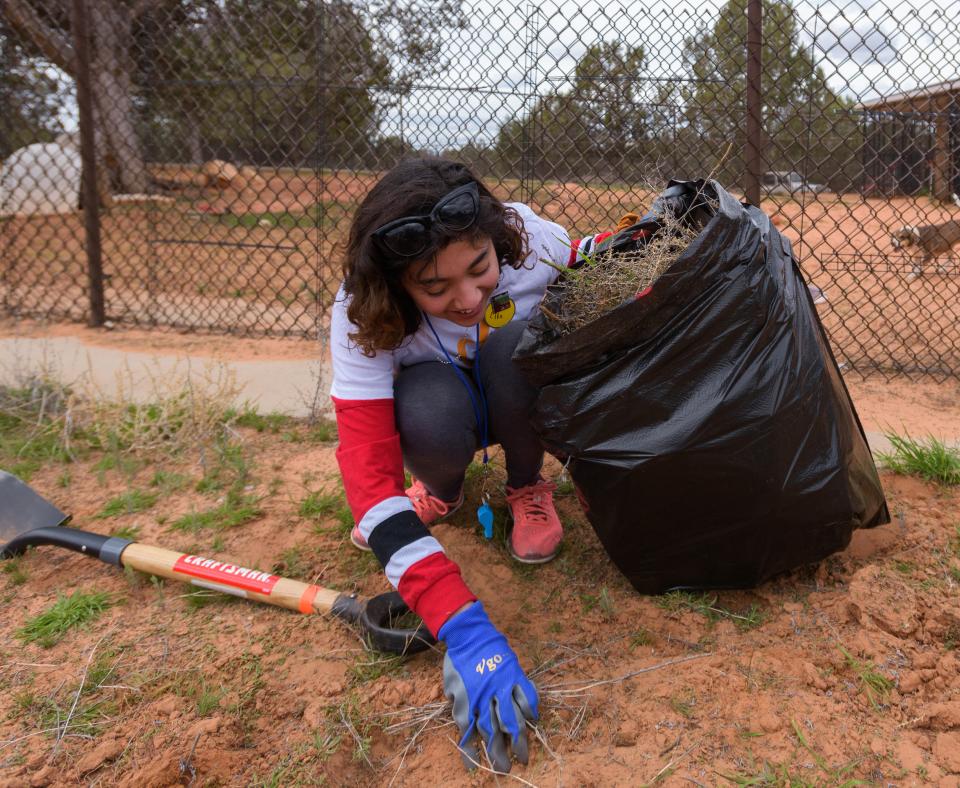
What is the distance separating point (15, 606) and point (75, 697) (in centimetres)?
48

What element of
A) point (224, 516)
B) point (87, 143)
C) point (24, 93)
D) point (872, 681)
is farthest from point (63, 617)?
point (24, 93)

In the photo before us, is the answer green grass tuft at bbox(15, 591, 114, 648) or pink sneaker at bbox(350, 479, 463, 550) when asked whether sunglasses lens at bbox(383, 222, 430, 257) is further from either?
green grass tuft at bbox(15, 591, 114, 648)

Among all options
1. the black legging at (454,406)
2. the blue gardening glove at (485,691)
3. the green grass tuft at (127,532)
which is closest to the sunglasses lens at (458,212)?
the black legging at (454,406)

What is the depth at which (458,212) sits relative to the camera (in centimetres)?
141

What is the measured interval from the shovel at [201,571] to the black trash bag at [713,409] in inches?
19.3

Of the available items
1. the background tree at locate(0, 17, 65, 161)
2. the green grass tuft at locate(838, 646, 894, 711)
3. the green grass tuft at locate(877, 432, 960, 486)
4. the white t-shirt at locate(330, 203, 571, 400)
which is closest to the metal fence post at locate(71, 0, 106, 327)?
the background tree at locate(0, 17, 65, 161)

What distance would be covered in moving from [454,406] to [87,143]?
129 inches

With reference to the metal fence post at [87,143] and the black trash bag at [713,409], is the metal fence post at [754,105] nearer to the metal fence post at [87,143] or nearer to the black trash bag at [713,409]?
the black trash bag at [713,409]

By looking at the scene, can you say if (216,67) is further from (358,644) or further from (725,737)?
(725,737)

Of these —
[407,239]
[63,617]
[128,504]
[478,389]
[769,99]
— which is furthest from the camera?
[769,99]

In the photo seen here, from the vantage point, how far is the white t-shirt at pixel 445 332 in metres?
1.61

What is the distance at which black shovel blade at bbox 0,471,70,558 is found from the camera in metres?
2.11

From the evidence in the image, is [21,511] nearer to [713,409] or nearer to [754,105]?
[713,409]

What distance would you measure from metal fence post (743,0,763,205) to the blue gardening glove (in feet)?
7.64
